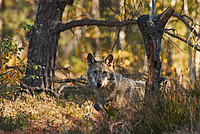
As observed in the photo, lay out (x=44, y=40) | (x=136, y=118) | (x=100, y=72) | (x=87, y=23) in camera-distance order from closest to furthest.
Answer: (x=136, y=118) → (x=100, y=72) → (x=87, y=23) → (x=44, y=40)

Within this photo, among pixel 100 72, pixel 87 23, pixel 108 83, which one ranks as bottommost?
pixel 108 83

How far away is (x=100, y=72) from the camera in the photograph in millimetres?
7172

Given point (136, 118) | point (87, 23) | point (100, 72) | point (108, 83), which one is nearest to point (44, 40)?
point (87, 23)

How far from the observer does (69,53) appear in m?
36.4

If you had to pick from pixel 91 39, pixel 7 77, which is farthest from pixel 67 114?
pixel 91 39

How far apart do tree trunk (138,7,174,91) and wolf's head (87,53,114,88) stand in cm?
133

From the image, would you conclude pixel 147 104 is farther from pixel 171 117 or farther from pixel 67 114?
pixel 67 114

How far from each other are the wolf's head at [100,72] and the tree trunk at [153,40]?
4.37 ft

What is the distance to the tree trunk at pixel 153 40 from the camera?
6.40 metres

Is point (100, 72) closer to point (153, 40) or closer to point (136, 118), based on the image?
point (153, 40)

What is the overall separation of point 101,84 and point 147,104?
6.39 ft

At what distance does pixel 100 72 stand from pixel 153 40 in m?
1.86

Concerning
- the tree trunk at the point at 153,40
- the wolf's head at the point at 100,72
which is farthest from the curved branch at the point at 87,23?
the tree trunk at the point at 153,40

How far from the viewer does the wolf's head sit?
23.1ft
